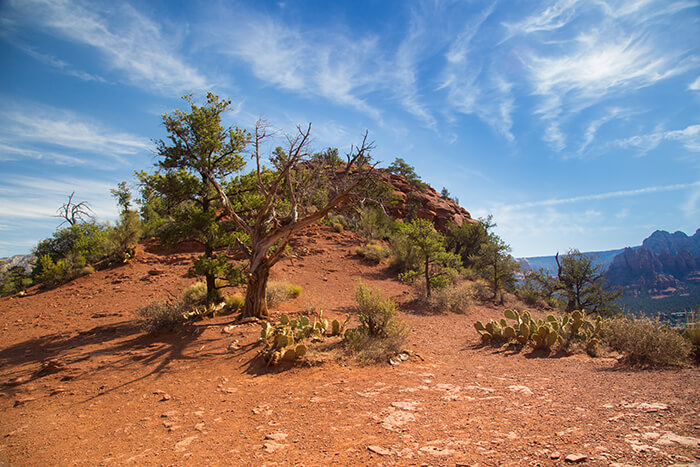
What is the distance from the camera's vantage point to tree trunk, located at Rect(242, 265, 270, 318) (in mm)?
9758

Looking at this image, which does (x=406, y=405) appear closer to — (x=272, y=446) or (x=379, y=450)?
(x=379, y=450)

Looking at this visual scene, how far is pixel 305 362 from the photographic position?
249 inches

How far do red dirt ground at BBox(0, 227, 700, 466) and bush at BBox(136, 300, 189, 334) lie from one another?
1.46ft

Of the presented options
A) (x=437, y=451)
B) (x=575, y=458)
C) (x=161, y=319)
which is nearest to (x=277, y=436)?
(x=437, y=451)

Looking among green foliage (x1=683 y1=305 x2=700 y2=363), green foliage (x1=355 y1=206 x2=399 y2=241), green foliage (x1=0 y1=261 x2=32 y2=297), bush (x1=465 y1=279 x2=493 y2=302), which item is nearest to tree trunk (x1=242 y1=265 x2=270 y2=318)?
green foliage (x1=683 y1=305 x2=700 y2=363)

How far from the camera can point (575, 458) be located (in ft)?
9.00

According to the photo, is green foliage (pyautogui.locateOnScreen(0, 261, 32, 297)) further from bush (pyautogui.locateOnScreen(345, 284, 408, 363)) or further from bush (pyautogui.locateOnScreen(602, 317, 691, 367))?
bush (pyautogui.locateOnScreen(602, 317, 691, 367))

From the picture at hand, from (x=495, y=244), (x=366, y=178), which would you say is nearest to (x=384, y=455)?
(x=366, y=178)

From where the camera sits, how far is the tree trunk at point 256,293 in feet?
32.0

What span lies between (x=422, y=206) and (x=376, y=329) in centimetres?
3252

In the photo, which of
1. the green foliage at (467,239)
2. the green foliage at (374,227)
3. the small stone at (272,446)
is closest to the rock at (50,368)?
the small stone at (272,446)

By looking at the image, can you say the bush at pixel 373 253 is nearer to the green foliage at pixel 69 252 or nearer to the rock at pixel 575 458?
the green foliage at pixel 69 252

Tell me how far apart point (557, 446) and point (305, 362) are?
442cm

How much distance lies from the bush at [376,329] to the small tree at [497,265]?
1398cm
